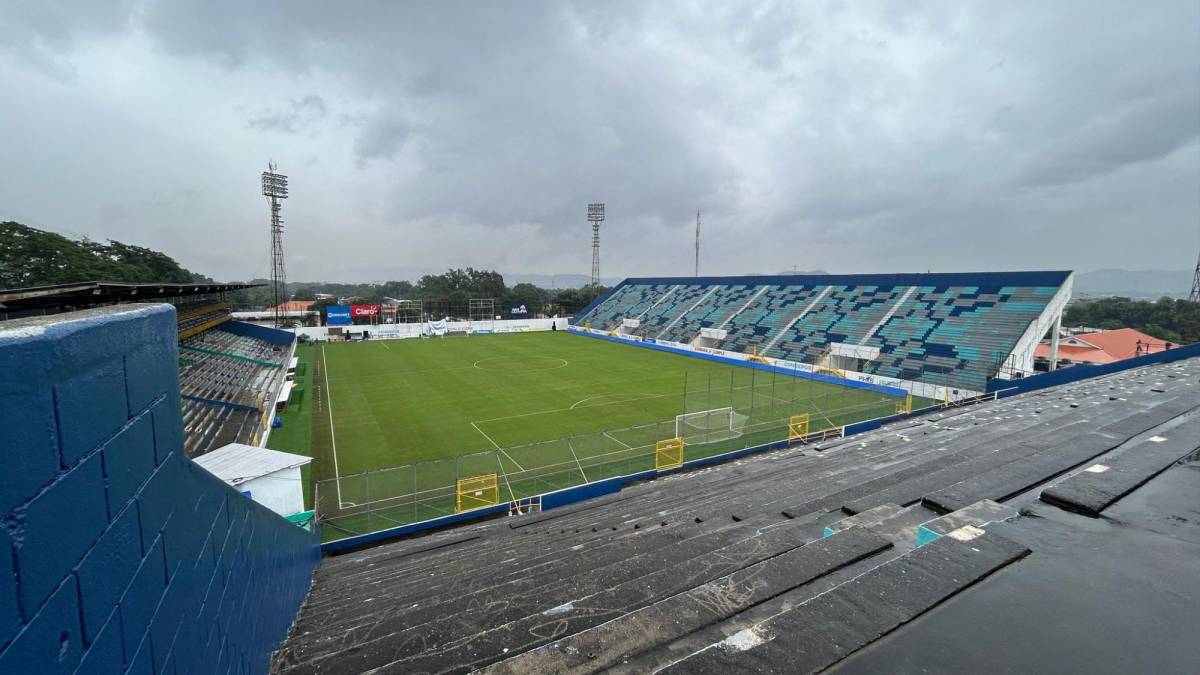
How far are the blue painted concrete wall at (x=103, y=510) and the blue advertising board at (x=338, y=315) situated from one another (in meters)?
55.5

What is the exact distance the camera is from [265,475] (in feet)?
34.8

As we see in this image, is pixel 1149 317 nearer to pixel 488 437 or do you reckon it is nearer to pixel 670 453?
pixel 670 453

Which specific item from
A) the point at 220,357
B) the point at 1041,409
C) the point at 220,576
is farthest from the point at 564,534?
the point at 220,357

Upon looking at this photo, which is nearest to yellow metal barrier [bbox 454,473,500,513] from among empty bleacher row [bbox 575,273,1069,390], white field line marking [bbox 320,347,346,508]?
white field line marking [bbox 320,347,346,508]

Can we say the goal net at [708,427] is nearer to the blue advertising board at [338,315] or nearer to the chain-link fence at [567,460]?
the chain-link fence at [567,460]

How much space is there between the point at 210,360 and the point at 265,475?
17.9 m

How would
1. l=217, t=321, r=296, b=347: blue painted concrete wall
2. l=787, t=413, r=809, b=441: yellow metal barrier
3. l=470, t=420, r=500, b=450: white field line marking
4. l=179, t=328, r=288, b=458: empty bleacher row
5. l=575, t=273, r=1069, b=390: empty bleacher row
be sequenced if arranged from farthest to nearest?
l=217, t=321, r=296, b=347: blue painted concrete wall, l=575, t=273, r=1069, b=390: empty bleacher row, l=470, t=420, r=500, b=450: white field line marking, l=787, t=413, r=809, b=441: yellow metal barrier, l=179, t=328, r=288, b=458: empty bleacher row

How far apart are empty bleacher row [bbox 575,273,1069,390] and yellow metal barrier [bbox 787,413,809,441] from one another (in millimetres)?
12035

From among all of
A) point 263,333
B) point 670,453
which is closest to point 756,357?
point 670,453

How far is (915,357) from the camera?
99.5 feet

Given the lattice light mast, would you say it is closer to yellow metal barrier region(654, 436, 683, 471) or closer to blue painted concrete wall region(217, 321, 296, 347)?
yellow metal barrier region(654, 436, 683, 471)

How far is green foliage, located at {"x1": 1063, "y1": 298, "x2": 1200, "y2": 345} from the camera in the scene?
54375 millimetres

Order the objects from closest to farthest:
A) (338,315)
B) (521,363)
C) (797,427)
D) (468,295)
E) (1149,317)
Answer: (797,427)
(521,363)
(338,315)
(1149,317)
(468,295)

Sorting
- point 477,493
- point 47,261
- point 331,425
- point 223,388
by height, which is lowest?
point 331,425
